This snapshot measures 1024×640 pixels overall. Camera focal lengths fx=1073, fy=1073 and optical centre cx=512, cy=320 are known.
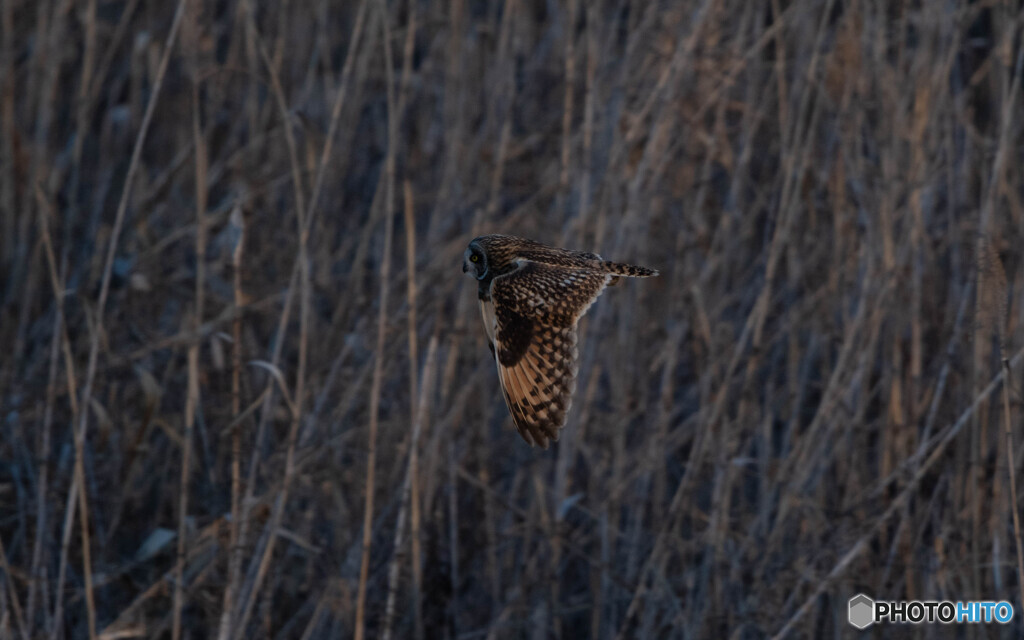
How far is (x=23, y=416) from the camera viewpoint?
7.91 ft

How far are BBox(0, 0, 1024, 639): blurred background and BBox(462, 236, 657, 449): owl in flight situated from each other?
25 centimetres

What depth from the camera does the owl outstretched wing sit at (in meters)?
1.77

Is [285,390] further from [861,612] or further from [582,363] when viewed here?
[861,612]

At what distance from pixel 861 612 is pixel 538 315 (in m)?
0.96

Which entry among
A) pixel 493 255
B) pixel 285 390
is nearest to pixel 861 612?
pixel 493 255

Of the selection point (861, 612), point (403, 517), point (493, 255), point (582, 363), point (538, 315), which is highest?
point (493, 255)

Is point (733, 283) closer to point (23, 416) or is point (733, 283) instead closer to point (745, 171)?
point (745, 171)

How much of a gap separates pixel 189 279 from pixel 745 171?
1.46m

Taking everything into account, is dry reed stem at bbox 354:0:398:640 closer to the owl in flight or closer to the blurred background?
the blurred background

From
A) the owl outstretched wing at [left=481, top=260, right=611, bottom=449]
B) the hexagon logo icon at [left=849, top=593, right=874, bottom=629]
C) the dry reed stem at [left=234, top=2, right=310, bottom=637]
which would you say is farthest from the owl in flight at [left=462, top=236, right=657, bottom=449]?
the hexagon logo icon at [left=849, top=593, right=874, bottom=629]

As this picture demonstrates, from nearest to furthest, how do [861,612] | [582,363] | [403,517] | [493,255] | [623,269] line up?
[623,269] → [493,255] → [403,517] → [861,612] → [582,363]

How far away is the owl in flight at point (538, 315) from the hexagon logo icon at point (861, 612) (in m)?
0.83

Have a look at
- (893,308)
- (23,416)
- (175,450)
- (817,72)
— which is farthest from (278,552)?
(817,72)

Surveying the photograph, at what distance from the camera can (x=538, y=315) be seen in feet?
5.84
